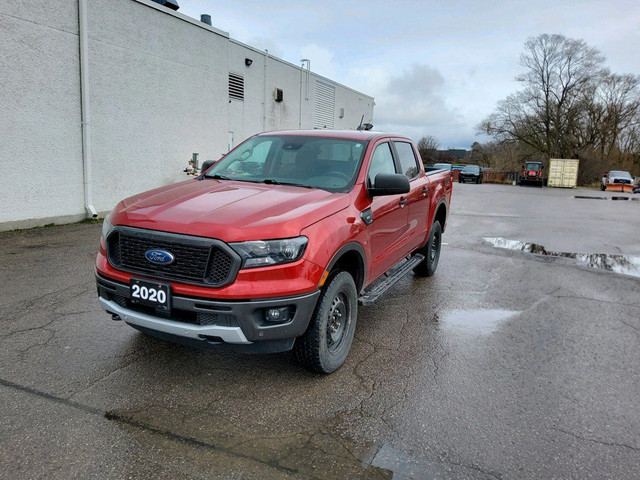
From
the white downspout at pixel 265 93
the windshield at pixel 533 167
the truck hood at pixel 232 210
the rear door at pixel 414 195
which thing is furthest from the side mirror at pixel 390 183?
the windshield at pixel 533 167

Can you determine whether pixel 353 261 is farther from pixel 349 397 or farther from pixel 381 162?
pixel 381 162

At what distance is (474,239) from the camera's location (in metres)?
10.1

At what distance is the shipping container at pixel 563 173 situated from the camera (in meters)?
40.3

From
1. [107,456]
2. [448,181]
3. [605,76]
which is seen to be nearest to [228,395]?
[107,456]

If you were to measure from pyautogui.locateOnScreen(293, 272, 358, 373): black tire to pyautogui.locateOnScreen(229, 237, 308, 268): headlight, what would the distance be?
18.0 inches

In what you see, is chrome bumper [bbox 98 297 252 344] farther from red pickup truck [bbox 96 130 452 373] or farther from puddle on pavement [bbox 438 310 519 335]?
puddle on pavement [bbox 438 310 519 335]

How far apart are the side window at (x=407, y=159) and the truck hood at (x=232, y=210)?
1.87 metres

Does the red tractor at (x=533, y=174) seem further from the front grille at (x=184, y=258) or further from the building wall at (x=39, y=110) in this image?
the front grille at (x=184, y=258)

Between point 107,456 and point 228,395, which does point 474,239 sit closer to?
point 228,395

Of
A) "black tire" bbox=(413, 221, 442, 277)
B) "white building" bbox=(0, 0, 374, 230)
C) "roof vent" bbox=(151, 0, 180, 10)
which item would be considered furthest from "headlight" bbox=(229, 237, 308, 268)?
"roof vent" bbox=(151, 0, 180, 10)

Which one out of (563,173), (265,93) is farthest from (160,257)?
(563,173)

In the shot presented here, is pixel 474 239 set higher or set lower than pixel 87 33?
lower

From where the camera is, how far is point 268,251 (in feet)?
10.0

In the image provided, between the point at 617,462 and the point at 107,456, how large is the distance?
2.88 meters
